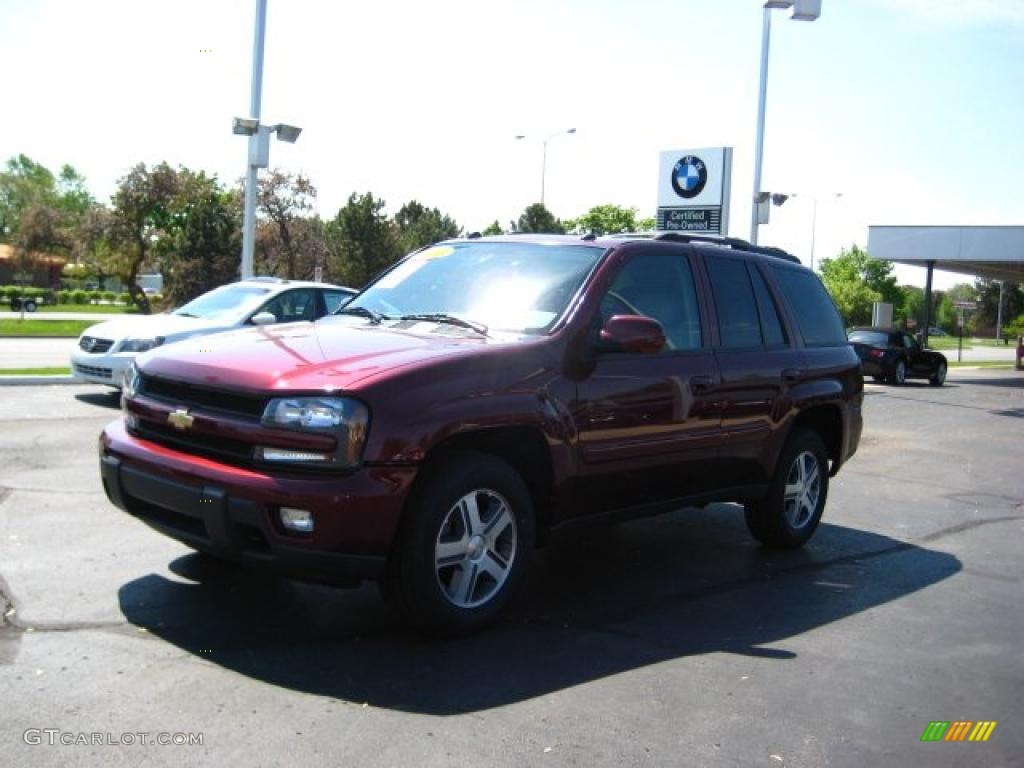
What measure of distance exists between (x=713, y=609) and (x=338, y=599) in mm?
1980

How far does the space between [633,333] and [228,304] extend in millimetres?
9144

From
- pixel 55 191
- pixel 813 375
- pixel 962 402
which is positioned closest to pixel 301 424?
pixel 813 375

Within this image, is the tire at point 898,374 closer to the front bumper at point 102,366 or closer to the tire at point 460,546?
the front bumper at point 102,366

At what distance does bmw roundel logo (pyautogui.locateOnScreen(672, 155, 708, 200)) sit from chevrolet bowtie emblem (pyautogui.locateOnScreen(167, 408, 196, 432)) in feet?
51.4

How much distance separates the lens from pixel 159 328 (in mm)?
12297

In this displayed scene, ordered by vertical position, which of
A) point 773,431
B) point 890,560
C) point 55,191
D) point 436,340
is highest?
point 55,191

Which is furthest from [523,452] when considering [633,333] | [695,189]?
[695,189]

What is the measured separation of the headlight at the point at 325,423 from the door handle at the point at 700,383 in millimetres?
2217

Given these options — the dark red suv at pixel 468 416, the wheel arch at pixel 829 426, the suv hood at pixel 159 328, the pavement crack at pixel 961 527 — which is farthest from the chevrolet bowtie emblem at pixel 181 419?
the suv hood at pixel 159 328

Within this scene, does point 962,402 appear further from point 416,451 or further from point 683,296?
point 416,451

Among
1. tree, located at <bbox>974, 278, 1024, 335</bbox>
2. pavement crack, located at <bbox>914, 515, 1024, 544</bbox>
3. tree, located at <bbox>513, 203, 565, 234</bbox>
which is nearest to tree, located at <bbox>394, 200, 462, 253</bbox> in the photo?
tree, located at <bbox>513, 203, 565, 234</bbox>

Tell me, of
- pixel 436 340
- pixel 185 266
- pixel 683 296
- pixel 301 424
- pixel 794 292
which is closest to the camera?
pixel 301 424

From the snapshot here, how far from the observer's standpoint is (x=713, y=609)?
5375 mm

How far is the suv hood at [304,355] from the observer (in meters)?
4.27
